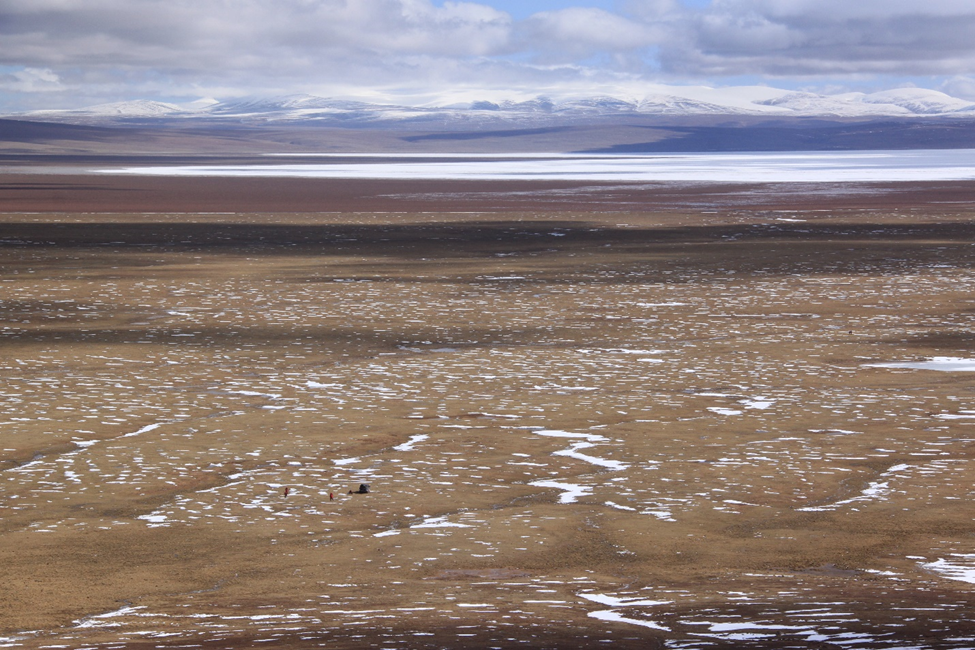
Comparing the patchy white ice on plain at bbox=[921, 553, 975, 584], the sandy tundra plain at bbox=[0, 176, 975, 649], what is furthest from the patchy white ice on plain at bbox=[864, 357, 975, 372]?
the patchy white ice on plain at bbox=[921, 553, 975, 584]

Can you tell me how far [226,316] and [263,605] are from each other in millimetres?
15243

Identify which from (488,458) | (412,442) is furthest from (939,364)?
(412,442)

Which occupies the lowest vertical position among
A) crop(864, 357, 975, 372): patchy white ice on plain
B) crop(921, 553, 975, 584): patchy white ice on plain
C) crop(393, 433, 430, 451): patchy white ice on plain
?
crop(393, 433, 430, 451): patchy white ice on plain

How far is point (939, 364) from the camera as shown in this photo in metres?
18.3

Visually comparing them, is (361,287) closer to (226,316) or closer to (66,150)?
(226,316)

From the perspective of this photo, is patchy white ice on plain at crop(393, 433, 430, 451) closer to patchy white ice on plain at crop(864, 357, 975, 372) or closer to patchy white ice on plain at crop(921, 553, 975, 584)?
patchy white ice on plain at crop(921, 553, 975, 584)

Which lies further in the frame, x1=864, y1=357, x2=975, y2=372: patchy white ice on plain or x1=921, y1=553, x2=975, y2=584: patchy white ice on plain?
x1=864, y1=357, x2=975, y2=372: patchy white ice on plain

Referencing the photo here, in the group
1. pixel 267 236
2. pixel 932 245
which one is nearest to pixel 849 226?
pixel 932 245

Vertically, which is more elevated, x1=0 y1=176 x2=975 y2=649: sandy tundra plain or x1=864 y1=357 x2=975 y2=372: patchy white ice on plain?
x1=864 y1=357 x2=975 y2=372: patchy white ice on plain

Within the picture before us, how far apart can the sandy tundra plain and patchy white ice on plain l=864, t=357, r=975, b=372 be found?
0.08m

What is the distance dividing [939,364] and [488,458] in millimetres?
8323

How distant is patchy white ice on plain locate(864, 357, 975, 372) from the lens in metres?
18.0

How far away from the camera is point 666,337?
20953 millimetres

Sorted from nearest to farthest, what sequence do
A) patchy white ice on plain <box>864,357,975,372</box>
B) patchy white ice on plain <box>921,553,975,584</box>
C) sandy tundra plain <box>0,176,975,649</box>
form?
sandy tundra plain <box>0,176,975,649</box> → patchy white ice on plain <box>921,553,975,584</box> → patchy white ice on plain <box>864,357,975,372</box>
